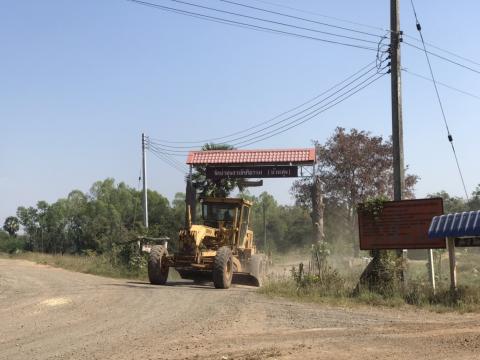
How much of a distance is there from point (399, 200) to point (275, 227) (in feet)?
220

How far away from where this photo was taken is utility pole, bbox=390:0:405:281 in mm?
16922

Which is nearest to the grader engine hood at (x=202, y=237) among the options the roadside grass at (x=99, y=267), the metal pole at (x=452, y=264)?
the roadside grass at (x=99, y=267)

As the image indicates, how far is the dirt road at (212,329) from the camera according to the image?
8.81 meters

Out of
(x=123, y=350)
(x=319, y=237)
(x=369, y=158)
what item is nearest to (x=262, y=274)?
(x=319, y=237)

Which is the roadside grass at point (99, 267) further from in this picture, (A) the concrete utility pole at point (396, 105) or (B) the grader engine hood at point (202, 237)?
(A) the concrete utility pole at point (396, 105)

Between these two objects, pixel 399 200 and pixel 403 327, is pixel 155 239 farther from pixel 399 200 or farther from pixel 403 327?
pixel 403 327

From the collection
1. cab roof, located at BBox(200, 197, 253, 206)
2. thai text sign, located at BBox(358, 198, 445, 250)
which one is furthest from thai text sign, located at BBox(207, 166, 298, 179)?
thai text sign, located at BBox(358, 198, 445, 250)

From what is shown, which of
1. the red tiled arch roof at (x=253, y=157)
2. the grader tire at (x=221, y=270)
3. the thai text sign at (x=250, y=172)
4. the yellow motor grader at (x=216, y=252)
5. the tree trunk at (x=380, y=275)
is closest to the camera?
the tree trunk at (x=380, y=275)

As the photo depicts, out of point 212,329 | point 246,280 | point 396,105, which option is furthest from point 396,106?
point 212,329

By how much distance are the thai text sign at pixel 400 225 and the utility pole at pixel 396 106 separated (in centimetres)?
50

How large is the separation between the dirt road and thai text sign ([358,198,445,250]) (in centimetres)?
278

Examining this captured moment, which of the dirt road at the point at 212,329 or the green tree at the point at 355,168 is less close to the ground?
the green tree at the point at 355,168

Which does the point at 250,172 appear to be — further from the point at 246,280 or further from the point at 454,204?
the point at 454,204

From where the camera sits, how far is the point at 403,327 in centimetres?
1109
